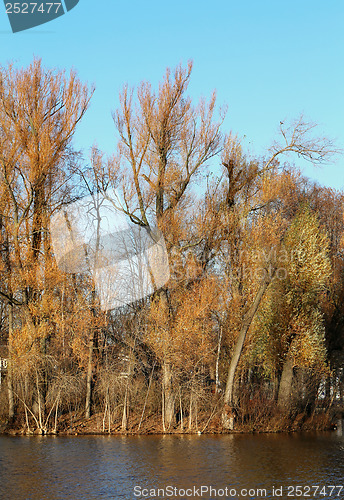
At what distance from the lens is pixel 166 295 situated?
28250 mm

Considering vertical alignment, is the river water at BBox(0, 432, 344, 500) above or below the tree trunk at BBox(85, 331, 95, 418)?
below

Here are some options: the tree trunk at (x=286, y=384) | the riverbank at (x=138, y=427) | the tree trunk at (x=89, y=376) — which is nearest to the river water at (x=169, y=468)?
the riverbank at (x=138, y=427)

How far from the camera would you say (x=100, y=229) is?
32469mm

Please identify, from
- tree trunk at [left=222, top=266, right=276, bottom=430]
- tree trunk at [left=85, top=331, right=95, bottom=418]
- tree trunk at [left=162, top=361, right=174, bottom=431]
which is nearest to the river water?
tree trunk at [left=162, top=361, right=174, bottom=431]

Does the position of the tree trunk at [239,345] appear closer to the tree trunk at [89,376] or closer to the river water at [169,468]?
the river water at [169,468]

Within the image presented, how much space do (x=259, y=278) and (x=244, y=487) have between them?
50.4ft

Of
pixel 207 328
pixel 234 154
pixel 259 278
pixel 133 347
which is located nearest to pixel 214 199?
pixel 234 154

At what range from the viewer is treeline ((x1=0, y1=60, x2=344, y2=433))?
2636 centimetres

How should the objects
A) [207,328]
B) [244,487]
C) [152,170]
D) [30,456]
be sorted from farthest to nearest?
[152,170] → [207,328] → [30,456] → [244,487]

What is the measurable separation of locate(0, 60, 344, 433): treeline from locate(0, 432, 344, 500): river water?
2748 mm

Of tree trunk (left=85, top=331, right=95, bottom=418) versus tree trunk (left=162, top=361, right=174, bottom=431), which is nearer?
tree trunk (left=162, top=361, right=174, bottom=431)

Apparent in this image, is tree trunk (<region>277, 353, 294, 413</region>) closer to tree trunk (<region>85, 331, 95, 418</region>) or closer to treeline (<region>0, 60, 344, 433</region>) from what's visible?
treeline (<region>0, 60, 344, 433</region>)

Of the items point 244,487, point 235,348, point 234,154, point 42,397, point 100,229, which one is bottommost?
point 244,487

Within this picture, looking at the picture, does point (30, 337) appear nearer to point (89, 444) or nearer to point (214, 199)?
point (89, 444)
